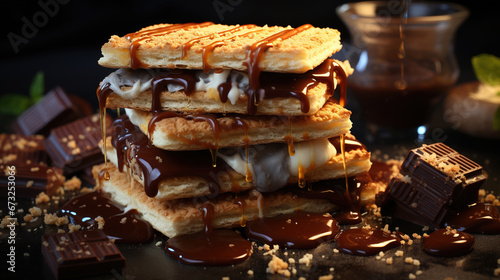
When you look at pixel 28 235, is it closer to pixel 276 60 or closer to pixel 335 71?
pixel 276 60

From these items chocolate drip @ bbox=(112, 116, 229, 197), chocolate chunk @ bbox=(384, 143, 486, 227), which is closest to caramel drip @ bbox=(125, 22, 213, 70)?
chocolate drip @ bbox=(112, 116, 229, 197)

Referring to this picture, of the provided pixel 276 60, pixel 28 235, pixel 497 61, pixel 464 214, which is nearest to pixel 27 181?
pixel 28 235

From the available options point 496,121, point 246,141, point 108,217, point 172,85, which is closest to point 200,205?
point 246,141

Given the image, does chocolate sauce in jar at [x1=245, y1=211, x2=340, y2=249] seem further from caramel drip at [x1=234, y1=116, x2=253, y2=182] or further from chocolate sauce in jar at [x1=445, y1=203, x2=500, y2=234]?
chocolate sauce in jar at [x1=445, y1=203, x2=500, y2=234]

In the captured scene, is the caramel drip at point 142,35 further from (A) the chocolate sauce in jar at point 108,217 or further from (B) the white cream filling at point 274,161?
(A) the chocolate sauce in jar at point 108,217

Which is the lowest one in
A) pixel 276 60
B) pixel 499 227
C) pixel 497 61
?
pixel 499 227

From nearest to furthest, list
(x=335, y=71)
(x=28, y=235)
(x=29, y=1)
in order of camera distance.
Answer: (x=28, y=235), (x=335, y=71), (x=29, y=1)
